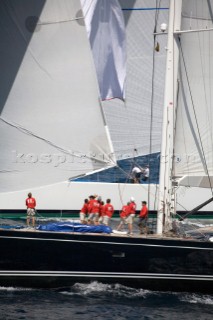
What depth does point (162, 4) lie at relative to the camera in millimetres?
31594

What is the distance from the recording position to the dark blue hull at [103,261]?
2534 cm

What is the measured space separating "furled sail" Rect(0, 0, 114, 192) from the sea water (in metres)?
3.31

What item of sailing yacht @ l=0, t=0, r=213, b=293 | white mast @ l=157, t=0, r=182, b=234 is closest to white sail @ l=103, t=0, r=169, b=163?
sailing yacht @ l=0, t=0, r=213, b=293

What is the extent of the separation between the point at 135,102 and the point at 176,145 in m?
5.27

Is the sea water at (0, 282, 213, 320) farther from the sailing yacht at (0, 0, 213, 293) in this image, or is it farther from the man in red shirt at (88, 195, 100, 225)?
the man in red shirt at (88, 195, 100, 225)

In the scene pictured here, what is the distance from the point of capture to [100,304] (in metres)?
24.5

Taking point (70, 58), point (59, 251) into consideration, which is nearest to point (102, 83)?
point (70, 58)

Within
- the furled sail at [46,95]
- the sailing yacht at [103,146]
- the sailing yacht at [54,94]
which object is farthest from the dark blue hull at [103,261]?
the furled sail at [46,95]

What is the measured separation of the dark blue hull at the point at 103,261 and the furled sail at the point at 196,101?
7.27 feet

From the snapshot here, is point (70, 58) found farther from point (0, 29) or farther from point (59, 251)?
point (59, 251)

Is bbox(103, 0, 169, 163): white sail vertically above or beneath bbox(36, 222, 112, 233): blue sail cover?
above

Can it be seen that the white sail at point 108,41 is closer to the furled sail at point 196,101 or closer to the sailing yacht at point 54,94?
the sailing yacht at point 54,94

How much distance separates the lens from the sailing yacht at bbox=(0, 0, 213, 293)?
83.4 feet

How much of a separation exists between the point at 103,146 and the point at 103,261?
10.7 ft
